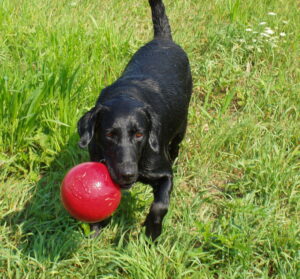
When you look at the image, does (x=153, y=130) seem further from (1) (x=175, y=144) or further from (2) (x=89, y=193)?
(1) (x=175, y=144)

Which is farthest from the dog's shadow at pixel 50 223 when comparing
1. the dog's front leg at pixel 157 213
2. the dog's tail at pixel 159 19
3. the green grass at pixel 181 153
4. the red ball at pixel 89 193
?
the dog's tail at pixel 159 19

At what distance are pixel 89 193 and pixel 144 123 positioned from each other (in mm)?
685

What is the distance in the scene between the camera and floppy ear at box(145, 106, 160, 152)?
124 inches

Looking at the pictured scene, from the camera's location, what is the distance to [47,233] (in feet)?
10.9

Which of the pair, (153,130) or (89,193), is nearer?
(89,193)

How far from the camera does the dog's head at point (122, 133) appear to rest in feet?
9.20

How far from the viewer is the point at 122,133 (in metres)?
2.92

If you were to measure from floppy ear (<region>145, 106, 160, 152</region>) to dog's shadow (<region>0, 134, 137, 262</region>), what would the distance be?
61 centimetres

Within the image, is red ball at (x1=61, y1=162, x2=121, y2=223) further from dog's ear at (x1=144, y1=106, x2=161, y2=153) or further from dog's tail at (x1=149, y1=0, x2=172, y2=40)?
dog's tail at (x1=149, y1=0, x2=172, y2=40)

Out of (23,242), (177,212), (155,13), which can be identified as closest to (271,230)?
(177,212)

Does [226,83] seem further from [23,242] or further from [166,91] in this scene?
[23,242]

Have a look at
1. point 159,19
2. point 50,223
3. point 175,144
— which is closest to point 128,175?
point 50,223

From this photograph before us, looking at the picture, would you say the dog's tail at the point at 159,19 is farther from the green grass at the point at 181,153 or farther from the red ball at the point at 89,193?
the red ball at the point at 89,193

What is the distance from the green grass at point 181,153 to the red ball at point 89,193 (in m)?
0.44
